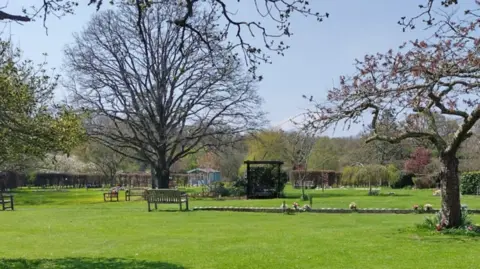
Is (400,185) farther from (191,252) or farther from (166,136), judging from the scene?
(191,252)

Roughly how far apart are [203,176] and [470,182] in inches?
1296

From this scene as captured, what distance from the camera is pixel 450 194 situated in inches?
530

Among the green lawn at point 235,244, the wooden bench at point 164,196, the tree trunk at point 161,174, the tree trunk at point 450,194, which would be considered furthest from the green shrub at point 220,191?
the tree trunk at point 450,194

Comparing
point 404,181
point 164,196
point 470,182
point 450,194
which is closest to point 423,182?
point 404,181

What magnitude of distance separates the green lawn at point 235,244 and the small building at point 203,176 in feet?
120

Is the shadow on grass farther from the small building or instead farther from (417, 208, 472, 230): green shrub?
the small building

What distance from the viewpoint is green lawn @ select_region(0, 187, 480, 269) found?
9359mm

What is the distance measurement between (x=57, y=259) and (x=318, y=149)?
172 ft

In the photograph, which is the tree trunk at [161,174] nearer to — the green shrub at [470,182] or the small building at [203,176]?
the small building at [203,176]

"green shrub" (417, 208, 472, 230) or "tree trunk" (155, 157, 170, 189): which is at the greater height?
"tree trunk" (155, 157, 170, 189)

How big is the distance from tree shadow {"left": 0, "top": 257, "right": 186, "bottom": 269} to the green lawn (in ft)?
0.05

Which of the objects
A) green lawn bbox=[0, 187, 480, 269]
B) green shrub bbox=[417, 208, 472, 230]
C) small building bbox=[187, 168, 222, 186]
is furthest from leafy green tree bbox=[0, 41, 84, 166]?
small building bbox=[187, 168, 222, 186]

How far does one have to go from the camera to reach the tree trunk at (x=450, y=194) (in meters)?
13.5

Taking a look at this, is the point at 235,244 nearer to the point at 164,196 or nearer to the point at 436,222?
the point at 436,222
